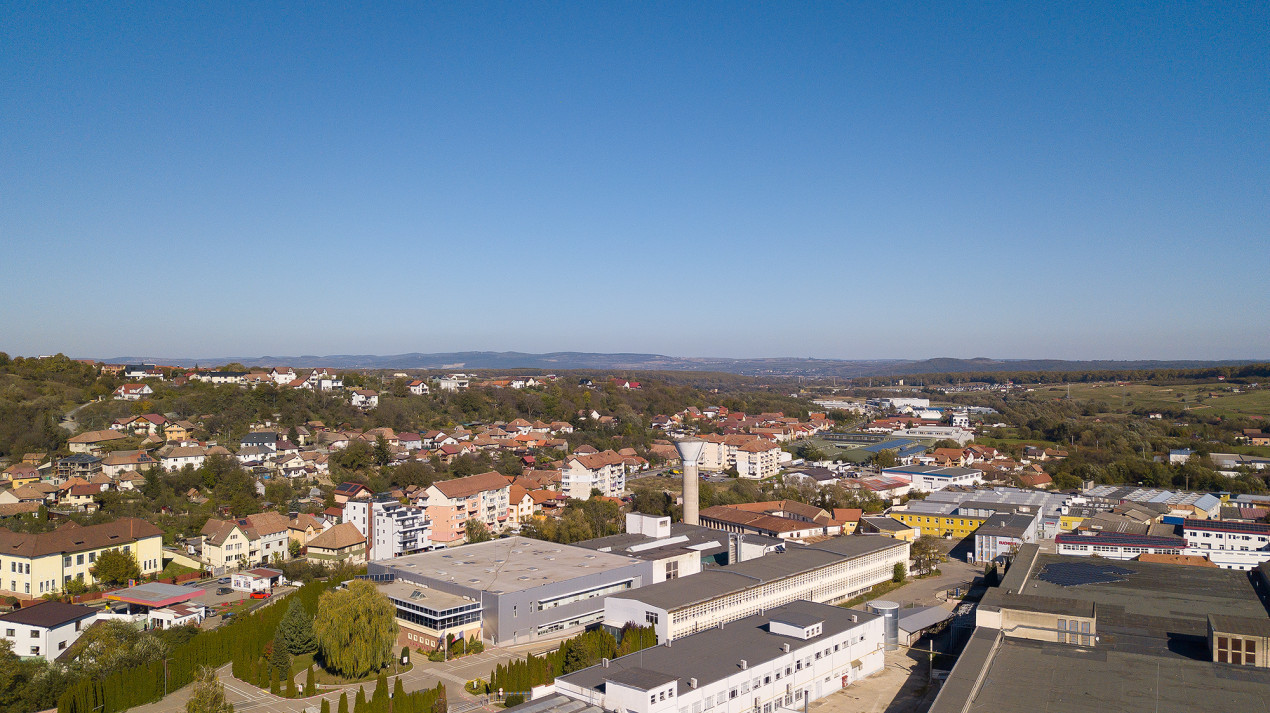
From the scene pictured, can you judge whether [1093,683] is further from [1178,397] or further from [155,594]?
[1178,397]

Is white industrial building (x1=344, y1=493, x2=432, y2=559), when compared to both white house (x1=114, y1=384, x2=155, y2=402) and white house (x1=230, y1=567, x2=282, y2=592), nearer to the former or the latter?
white house (x1=230, y1=567, x2=282, y2=592)

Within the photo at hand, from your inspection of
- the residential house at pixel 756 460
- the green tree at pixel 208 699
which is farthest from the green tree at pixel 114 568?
the residential house at pixel 756 460

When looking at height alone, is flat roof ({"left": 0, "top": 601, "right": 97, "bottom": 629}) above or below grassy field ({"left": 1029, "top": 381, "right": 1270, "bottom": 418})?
below

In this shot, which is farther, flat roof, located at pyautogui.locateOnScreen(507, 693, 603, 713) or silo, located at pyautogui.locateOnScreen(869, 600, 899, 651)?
silo, located at pyautogui.locateOnScreen(869, 600, 899, 651)

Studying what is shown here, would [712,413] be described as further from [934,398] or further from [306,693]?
[306,693]

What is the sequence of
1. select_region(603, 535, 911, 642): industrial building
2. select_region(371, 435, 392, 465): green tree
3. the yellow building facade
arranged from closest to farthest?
1. select_region(603, 535, 911, 642): industrial building
2. the yellow building facade
3. select_region(371, 435, 392, 465): green tree

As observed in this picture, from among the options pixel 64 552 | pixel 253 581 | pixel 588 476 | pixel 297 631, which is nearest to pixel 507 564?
pixel 297 631

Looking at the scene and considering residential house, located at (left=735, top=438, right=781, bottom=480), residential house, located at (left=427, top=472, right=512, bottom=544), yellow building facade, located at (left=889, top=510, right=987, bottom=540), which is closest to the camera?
residential house, located at (left=427, top=472, right=512, bottom=544)

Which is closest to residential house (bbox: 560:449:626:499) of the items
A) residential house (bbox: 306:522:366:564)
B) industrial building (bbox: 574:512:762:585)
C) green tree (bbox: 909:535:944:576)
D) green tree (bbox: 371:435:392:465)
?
green tree (bbox: 371:435:392:465)
